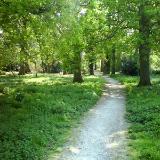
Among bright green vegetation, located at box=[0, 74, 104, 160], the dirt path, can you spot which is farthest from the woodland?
the dirt path

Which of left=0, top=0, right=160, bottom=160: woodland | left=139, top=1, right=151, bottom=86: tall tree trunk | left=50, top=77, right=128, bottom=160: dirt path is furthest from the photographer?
left=139, top=1, right=151, bottom=86: tall tree trunk

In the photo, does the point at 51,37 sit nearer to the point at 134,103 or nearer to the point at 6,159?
the point at 134,103

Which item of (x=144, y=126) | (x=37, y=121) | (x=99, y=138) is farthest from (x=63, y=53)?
(x=99, y=138)

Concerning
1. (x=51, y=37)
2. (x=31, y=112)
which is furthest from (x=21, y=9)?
(x=31, y=112)

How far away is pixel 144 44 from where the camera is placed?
29.2 metres

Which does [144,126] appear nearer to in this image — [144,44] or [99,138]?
[99,138]

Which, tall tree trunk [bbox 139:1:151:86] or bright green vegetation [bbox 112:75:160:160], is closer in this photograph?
bright green vegetation [bbox 112:75:160:160]

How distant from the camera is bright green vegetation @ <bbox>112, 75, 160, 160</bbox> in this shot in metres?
12.5

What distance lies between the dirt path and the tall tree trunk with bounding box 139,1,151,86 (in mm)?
8093

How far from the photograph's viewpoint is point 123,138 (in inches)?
578

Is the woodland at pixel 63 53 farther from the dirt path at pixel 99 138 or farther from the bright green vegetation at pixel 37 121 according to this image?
the dirt path at pixel 99 138

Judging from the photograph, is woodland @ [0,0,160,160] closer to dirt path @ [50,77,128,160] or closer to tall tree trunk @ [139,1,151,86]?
tall tree trunk @ [139,1,151,86]

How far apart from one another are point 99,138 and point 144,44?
52.2ft

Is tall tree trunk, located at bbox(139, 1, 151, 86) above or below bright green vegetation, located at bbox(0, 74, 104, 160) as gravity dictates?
above
